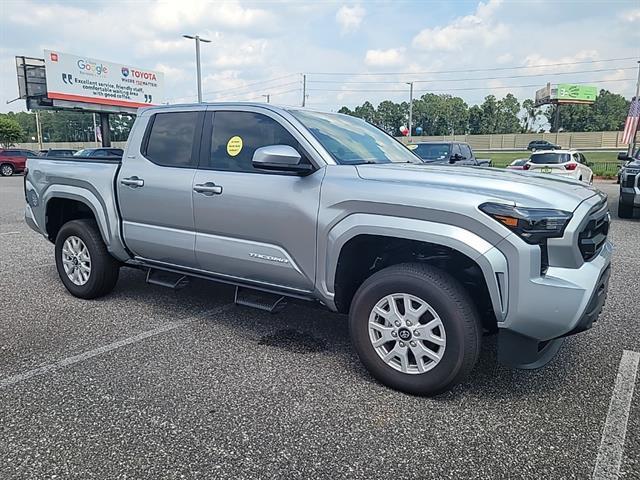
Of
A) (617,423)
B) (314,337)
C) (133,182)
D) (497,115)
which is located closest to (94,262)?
(133,182)

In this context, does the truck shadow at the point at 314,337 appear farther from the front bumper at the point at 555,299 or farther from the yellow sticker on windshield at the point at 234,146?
the yellow sticker on windshield at the point at 234,146

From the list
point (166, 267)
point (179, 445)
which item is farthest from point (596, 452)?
point (166, 267)

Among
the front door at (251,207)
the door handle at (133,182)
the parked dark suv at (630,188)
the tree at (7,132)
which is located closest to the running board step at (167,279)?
the front door at (251,207)

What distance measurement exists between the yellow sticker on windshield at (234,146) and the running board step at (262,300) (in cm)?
106

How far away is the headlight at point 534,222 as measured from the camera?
270 cm

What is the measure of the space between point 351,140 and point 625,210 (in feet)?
30.2

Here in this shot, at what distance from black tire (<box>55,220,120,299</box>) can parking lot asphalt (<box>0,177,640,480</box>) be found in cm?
34

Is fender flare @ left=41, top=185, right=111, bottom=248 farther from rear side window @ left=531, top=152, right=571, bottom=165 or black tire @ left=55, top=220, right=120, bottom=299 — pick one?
rear side window @ left=531, top=152, right=571, bottom=165

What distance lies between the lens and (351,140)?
3.97 meters

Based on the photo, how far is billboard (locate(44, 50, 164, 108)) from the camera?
32656 millimetres

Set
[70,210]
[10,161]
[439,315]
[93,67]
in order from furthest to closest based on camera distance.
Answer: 1. [93,67]
2. [10,161]
3. [70,210]
4. [439,315]

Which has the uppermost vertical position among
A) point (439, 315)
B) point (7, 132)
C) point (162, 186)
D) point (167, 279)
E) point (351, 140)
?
point (7, 132)

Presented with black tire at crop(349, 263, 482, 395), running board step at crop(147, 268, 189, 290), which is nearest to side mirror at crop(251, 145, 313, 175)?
black tire at crop(349, 263, 482, 395)

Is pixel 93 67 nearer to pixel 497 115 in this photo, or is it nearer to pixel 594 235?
pixel 594 235
